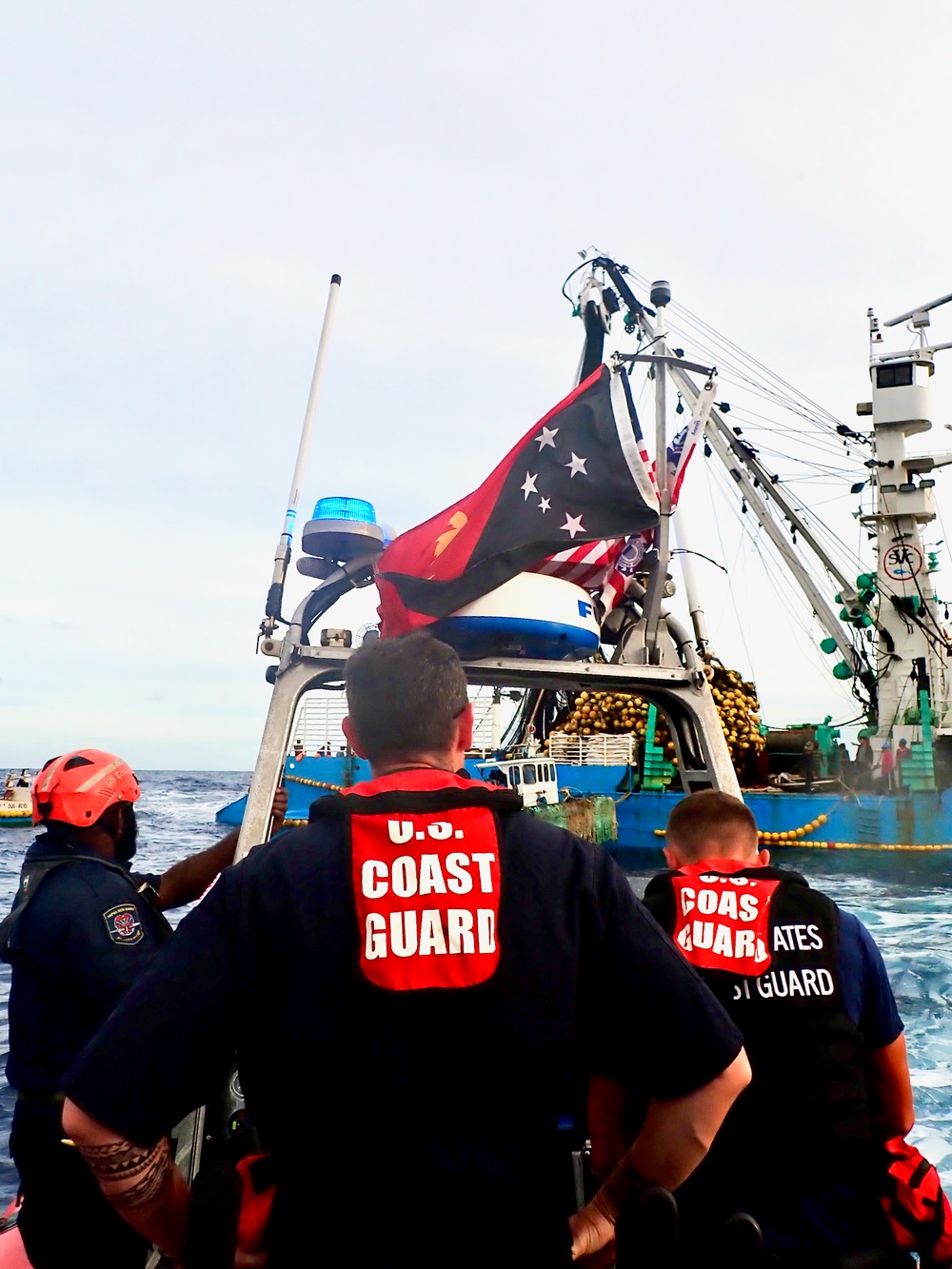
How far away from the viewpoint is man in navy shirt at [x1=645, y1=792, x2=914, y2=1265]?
2.29 m

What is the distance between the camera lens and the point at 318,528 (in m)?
4.00

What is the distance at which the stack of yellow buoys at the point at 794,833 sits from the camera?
72.3 ft

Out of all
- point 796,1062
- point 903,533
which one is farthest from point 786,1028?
point 903,533

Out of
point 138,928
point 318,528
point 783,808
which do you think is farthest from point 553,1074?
point 783,808

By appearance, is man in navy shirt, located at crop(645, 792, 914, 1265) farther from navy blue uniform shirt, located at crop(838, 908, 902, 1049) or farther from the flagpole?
the flagpole

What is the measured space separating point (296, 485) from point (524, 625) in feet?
4.14

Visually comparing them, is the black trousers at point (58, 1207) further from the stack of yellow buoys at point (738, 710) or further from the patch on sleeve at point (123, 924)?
the stack of yellow buoys at point (738, 710)

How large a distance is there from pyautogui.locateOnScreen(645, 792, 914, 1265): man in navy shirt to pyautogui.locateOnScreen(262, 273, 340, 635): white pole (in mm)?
2180

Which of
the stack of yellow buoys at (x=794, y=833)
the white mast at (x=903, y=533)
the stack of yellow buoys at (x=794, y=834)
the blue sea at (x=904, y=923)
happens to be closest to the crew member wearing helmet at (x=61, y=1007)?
the blue sea at (x=904, y=923)

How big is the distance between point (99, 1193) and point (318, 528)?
2544mm

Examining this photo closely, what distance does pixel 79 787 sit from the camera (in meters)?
3.00

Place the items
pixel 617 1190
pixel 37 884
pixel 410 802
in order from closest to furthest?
pixel 410 802 < pixel 617 1190 < pixel 37 884

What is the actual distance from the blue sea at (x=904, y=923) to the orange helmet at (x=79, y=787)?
3819 millimetres

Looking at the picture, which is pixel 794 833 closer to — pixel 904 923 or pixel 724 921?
pixel 904 923
